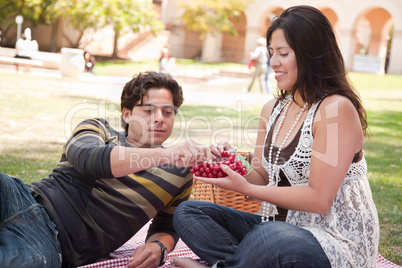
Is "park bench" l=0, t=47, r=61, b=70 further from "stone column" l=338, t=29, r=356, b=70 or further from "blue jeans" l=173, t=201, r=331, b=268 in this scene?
"blue jeans" l=173, t=201, r=331, b=268

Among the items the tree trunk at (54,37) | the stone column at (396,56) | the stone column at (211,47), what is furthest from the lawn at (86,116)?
the stone column at (211,47)

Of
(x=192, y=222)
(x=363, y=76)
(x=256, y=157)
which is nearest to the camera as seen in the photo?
(x=192, y=222)

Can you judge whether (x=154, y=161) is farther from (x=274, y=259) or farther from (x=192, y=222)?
(x=274, y=259)

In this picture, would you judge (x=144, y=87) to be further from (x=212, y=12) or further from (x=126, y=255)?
(x=212, y=12)

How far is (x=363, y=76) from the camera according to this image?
23641 millimetres

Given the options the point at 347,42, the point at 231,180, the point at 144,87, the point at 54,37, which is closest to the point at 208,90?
the point at 347,42

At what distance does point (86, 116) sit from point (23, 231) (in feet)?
25.2

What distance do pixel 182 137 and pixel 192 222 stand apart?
586 centimetres

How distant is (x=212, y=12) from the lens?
29031 millimetres

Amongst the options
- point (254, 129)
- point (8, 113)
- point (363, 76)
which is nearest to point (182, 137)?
point (254, 129)

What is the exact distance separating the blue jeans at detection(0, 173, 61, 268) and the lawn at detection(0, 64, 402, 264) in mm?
1793

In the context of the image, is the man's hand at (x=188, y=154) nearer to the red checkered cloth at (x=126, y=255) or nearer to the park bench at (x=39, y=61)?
the red checkered cloth at (x=126, y=255)

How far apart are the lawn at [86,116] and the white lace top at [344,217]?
3.10 ft

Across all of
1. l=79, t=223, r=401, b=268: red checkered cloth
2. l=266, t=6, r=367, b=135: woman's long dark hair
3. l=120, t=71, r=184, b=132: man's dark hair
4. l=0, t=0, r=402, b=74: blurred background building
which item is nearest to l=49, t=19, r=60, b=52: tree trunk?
l=0, t=0, r=402, b=74: blurred background building
